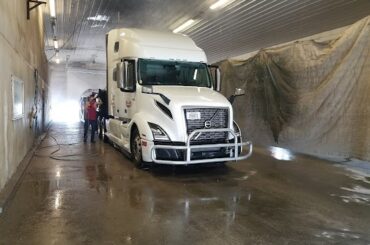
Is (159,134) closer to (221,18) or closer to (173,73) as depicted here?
(173,73)

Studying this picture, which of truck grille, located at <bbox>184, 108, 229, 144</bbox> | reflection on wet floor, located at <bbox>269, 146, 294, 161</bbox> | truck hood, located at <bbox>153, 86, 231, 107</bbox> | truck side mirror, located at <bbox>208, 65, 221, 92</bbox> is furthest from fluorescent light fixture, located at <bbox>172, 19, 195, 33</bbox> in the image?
truck grille, located at <bbox>184, 108, 229, 144</bbox>

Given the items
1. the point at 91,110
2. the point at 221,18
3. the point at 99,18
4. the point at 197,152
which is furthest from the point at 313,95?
the point at 99,18

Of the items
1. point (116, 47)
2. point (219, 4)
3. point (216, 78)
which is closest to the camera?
point (216, 78)

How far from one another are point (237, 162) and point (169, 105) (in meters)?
2.73

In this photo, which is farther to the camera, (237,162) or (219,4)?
(219,4)

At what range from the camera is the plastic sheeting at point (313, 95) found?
7.70 metres

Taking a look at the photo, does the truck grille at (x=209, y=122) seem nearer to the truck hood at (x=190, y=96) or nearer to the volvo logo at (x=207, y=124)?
the volvo logo at (x=207, y=124)

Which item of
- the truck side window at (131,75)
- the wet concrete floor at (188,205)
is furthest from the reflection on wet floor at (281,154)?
the truck side window at (131,75)

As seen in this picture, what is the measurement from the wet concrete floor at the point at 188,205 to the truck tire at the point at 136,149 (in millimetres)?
249

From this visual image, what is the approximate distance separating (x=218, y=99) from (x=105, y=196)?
10.3 ft

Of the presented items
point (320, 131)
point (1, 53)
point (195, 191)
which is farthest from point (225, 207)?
point (320, 131)

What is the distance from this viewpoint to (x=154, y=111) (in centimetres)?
730

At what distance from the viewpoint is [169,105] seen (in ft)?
22.8

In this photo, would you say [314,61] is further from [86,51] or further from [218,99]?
[86,51]
